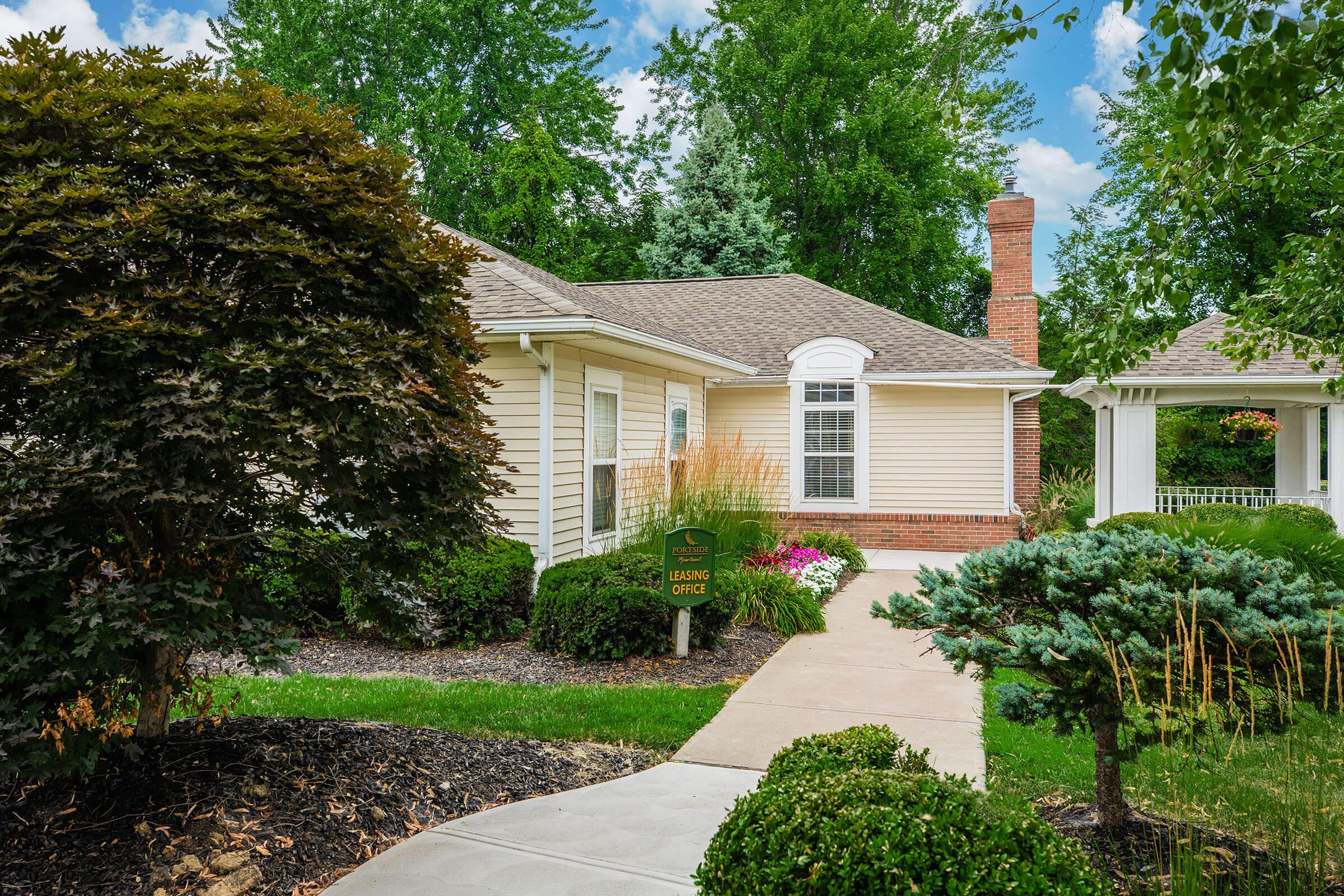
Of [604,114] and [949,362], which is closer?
[949,362]

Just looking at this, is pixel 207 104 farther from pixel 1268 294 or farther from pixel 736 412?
pixel 736 412

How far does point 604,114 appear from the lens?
87.9 feet

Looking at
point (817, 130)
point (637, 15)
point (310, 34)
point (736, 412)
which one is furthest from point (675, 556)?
point (637, 15)

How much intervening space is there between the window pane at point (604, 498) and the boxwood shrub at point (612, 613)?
2517 millimetres

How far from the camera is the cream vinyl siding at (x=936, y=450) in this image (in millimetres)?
14117

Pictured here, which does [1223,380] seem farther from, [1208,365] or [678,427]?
[678,427]

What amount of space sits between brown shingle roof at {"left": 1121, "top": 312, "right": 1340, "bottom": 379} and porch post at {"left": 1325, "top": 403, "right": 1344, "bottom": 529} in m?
0.62

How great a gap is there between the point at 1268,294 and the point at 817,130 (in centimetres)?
2240

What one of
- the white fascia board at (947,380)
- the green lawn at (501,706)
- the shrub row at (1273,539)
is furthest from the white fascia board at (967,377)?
the green lawn at (501,706)

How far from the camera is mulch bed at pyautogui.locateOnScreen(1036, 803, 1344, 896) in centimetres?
284

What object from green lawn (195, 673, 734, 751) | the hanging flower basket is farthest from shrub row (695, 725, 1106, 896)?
the hanging flower basket

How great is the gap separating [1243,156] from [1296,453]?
15.7 metres

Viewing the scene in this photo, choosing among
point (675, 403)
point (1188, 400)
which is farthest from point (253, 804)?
point (1188, 400)

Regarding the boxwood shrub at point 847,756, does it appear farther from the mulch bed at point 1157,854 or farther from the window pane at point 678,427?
the window pane at point 678,427
